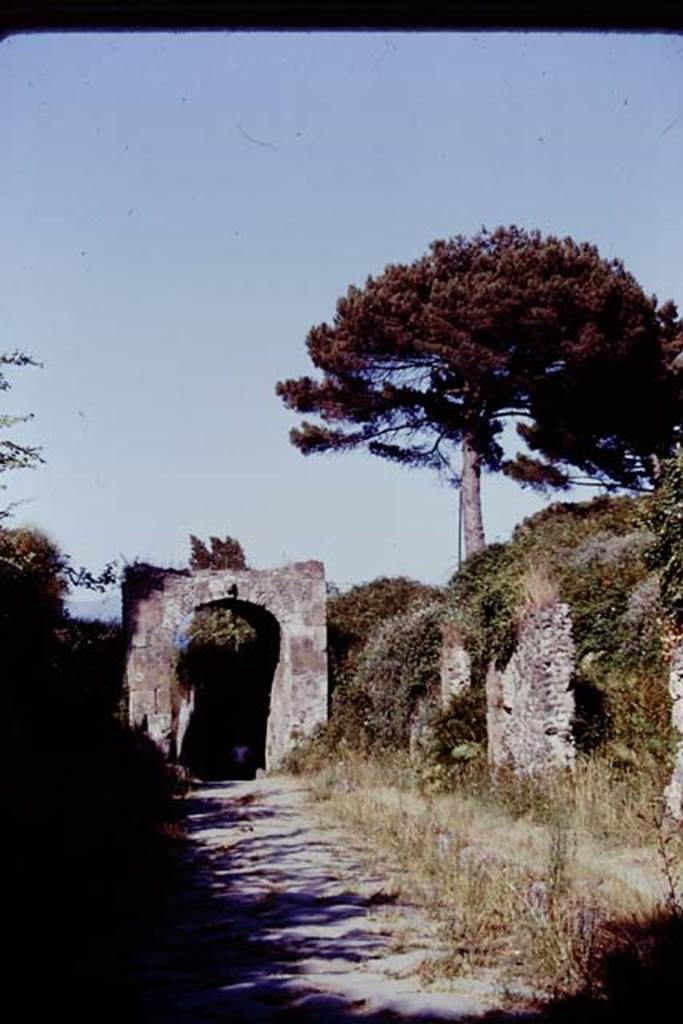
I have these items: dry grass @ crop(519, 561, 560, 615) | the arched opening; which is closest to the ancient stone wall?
dry grass @ crop(519, 561, 560, 615)

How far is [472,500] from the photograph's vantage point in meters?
22.9

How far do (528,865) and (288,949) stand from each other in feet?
7.08

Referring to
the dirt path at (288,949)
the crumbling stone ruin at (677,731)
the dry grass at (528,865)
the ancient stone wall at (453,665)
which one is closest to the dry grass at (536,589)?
the dry grass at (528,865)

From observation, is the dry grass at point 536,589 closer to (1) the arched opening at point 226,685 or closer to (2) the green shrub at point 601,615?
(2) the green shrub at point 601,615

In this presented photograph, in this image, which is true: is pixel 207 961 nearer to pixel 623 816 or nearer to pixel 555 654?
pixel 623 816

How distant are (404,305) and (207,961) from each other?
17676mm

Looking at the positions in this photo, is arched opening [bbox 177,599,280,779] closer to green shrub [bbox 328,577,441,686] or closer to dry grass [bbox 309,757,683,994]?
green shrub [bbox 328,577,441,686]

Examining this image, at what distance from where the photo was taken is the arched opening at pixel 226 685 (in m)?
23.3

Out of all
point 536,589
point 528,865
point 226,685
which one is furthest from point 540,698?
point 226,685

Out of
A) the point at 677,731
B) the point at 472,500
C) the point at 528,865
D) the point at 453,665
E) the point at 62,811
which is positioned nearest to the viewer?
the point at 528,865

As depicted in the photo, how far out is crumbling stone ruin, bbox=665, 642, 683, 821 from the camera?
331 inches

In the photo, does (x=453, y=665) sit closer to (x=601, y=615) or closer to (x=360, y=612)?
(x=601, y=615)

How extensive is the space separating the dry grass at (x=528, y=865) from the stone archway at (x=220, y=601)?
24.2ft

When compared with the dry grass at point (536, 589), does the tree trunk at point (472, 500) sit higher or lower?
higher
